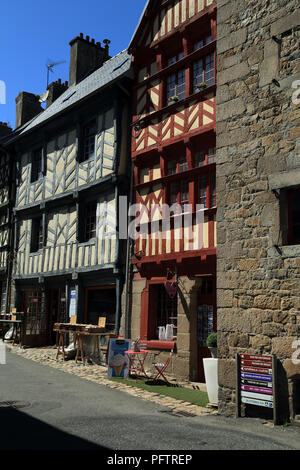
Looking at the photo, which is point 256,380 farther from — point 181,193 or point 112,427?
point 181,193

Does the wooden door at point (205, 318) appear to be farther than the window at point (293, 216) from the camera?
Yes

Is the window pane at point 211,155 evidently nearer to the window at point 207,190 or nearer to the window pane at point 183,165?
the window at point 207,190

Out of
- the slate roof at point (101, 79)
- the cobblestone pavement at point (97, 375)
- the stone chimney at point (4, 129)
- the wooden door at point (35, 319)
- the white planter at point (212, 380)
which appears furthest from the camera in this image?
the stone chimney at point (4, 129)

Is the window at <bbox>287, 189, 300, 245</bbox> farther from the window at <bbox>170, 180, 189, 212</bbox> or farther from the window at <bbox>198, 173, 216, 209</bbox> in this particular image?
the window at <bbox>170, 180, 189, 212</bbox>

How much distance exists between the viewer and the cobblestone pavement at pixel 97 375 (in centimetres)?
660

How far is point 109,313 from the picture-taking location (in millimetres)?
11539

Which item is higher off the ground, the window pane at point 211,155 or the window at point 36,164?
the window at point 36,164

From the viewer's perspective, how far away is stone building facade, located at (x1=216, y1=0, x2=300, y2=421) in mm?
5832

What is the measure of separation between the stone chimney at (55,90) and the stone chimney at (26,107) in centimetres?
194

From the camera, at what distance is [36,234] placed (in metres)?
15.2

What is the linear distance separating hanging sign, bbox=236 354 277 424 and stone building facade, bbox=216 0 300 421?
118mm

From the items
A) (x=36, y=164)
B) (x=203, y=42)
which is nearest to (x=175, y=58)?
(x=203, y=42)

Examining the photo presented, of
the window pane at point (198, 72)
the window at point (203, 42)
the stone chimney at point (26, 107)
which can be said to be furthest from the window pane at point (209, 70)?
the stone chimney at point (26, 107)
